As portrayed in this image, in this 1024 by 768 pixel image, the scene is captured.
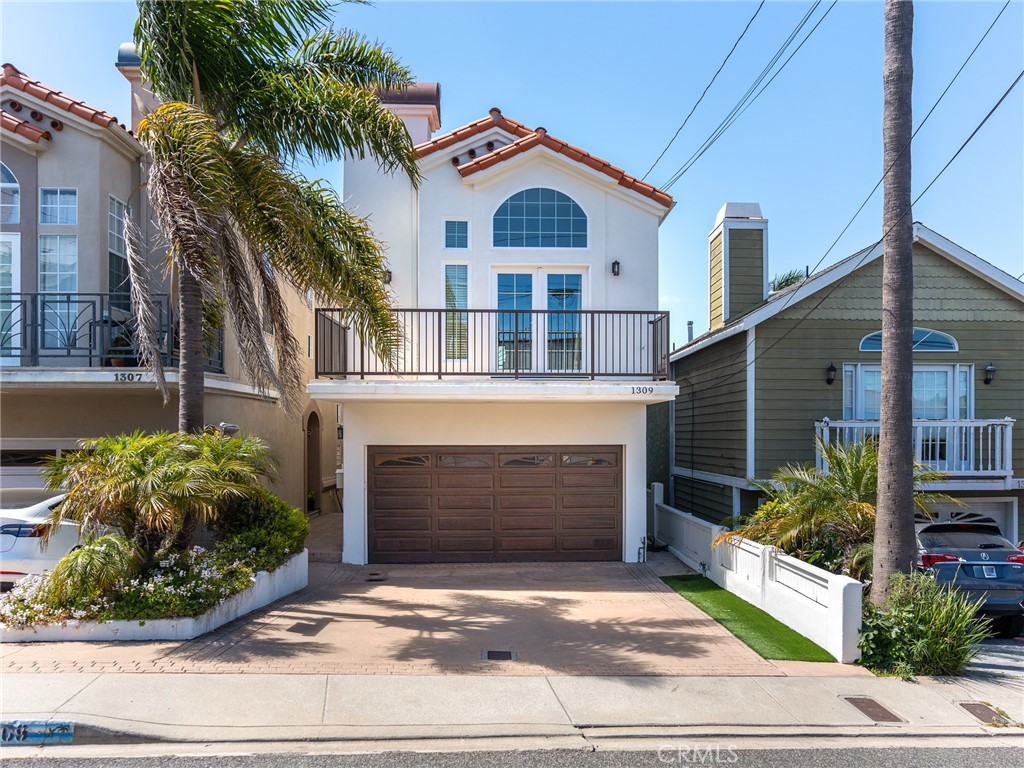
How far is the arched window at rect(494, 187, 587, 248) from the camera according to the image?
13133mm

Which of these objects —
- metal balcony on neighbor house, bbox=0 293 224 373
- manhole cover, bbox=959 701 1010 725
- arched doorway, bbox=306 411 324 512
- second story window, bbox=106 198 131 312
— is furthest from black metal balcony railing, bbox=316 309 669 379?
arched doorway, bbox=306 411 324 512

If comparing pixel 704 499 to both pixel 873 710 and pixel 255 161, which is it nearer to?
pixel 873 710

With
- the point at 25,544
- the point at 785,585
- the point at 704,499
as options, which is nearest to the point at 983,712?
the point at 785,585

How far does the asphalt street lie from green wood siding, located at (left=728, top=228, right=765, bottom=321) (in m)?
10.2

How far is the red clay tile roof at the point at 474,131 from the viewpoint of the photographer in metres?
13.0

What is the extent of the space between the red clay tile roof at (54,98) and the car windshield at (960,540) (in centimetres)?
1389

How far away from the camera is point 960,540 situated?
8992 millimetres

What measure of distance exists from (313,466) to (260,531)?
11010mm

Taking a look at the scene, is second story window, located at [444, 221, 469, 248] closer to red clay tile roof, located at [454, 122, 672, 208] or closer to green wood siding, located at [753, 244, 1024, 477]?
→ red clay tile roof, located at [454, 122, 672, 208]

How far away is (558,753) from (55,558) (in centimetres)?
665

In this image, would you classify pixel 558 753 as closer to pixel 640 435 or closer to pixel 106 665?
pixel 106 665

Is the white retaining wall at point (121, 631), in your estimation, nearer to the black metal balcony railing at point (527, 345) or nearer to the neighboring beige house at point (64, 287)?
the neighboring beige house at point (64, 287)

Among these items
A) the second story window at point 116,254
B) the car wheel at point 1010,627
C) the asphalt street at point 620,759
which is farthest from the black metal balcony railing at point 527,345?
the asphalt street at point 620,759

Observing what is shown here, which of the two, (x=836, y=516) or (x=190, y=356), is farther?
(x=190, y=356)
